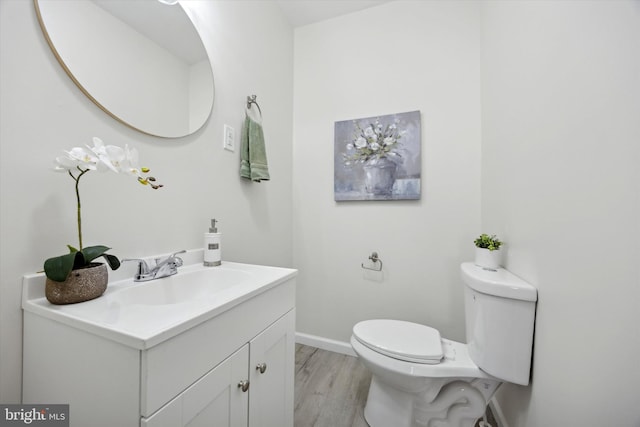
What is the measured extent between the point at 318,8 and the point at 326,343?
2500mm

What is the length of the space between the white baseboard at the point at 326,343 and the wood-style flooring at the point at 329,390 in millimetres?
32

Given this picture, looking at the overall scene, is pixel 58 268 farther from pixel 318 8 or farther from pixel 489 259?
pixel 318 8

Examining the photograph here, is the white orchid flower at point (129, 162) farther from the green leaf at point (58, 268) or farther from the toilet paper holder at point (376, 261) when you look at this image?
the toilet paper holder at point (376, 261)

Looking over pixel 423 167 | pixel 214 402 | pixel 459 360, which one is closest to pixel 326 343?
pixel 459 360

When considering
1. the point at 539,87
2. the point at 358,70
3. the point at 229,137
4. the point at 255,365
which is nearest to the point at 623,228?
the point at 539,87

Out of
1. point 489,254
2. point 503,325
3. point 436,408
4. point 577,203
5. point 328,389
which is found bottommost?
point 328,389

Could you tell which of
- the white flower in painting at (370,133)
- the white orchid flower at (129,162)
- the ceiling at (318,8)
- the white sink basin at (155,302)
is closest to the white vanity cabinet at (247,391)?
A: the white sink basin at (155,302)

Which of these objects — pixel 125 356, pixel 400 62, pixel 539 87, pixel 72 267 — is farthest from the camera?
pixel 400 62

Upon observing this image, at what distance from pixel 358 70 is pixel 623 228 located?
1693 mm

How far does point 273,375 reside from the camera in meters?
0.82

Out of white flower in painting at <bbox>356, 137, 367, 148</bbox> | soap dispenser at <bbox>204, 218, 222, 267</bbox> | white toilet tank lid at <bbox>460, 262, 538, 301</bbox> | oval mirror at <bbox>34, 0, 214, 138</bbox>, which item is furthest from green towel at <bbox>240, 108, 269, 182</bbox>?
white toilet tank lid at <bbox>460, 262, 538, 301</bbox>

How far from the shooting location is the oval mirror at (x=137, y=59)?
697mm

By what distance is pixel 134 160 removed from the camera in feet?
2.31

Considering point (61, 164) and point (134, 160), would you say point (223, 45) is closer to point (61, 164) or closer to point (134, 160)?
point (134, 160)
